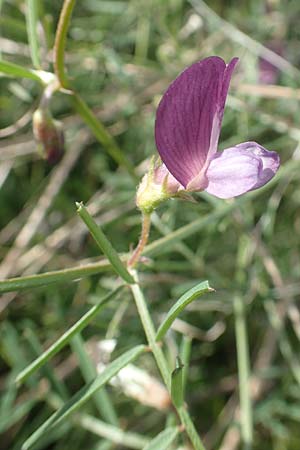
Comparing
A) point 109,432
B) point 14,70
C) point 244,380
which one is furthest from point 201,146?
point 109,432

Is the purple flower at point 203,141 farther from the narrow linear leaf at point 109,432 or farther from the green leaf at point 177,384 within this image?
the narrow linear leaf at point 109,432

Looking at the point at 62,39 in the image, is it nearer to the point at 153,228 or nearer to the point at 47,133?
the point at 47,133

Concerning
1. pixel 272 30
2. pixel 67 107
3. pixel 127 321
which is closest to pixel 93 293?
pixel 127 321

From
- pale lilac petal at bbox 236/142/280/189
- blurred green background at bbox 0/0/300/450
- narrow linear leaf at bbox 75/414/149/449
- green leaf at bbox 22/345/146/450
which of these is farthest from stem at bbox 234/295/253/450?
pale lilac petal at bbox 236/142/280/189

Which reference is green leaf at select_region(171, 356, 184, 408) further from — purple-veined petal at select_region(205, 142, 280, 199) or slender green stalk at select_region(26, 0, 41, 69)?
slender green stalk at select_region(26, 0, 41, 69)

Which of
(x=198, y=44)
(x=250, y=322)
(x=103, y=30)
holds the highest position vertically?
(x=103, y=30)

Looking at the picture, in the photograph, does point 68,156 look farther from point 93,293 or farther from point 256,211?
point 256,211
